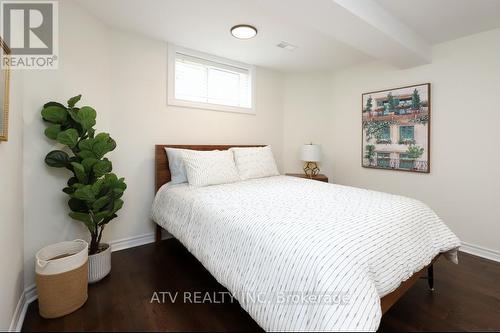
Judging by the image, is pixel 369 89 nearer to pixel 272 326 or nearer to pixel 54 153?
pixel 272 326

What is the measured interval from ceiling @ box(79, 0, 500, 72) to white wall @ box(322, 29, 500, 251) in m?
0.17

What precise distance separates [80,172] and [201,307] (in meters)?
1.29

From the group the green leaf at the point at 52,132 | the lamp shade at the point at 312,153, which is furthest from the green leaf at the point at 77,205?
the lamp shade at the point at 312,153

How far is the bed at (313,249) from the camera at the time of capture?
Result: 1005 mm

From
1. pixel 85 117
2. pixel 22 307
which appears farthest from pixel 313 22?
pixel 22 307

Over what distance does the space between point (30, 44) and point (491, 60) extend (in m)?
4.01

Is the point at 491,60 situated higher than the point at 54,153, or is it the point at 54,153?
the point at 491,60

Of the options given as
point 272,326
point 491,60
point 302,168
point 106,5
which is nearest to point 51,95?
point 106,5

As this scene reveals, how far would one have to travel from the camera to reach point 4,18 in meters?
1.42

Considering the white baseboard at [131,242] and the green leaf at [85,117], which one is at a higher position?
the green leaf at [85,117]

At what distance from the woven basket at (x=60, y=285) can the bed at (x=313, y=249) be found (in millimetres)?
709

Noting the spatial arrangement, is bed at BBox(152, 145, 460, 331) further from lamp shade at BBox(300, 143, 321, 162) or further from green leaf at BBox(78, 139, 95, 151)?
lamp shade at BBox(300, 143, 321, 162)

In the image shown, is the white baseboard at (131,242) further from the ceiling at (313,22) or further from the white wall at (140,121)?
the ceiling at (313,22)

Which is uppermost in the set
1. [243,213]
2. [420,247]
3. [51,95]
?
[51,95]
